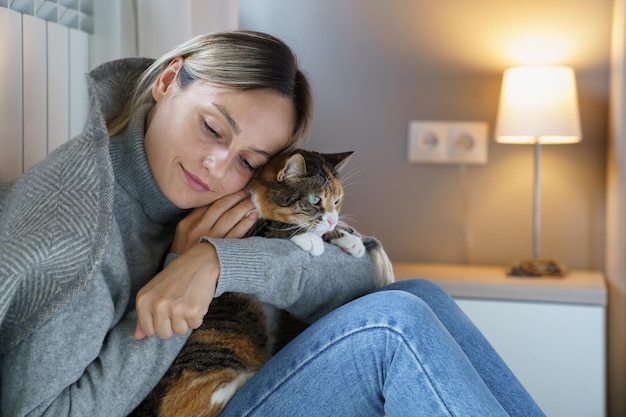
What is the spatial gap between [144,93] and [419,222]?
135cm

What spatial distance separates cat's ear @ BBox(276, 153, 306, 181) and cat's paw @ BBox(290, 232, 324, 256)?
0.10 metres

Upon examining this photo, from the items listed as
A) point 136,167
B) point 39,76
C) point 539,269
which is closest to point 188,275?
point 136,167

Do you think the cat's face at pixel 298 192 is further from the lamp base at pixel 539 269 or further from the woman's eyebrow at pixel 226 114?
the lamp base at pixel 539 269

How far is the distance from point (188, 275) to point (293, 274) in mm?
189

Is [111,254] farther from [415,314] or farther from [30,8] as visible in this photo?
[30,8]

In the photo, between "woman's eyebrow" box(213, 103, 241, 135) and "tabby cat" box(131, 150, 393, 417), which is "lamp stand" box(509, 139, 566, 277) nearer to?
"tabby cat" box(131, 150, 393, 417)

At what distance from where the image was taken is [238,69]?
3.67 feet

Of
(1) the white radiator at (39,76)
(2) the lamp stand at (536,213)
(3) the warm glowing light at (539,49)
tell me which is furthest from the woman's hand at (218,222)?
(3) the warm glowing light at (539,49)

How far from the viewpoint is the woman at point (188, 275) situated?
34.9 inches

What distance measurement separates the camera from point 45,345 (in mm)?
884

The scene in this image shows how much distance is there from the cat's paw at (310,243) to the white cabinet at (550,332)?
Answer: 923mm

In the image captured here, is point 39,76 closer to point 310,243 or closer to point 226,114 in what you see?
point 226,114

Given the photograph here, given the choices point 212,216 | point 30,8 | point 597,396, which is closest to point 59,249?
point 212,216

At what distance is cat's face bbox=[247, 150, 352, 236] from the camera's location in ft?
3.95
